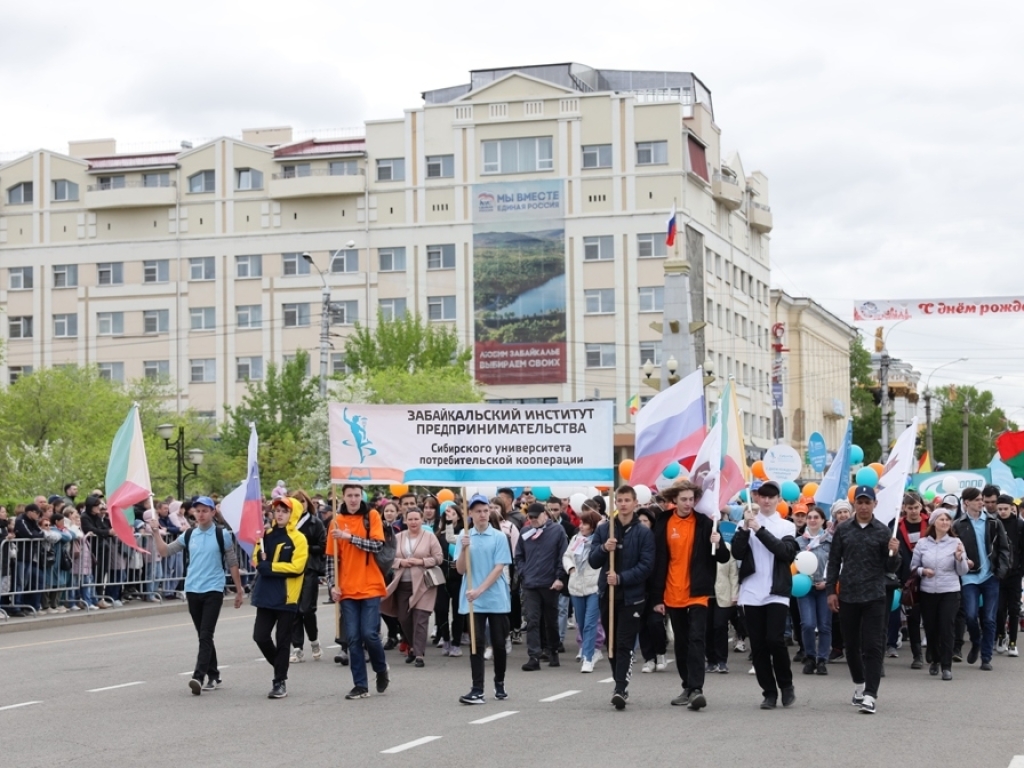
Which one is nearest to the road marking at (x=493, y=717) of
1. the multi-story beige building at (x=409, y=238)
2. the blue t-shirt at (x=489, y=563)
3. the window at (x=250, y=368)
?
the blue t-shirt at (x=489, y=563)

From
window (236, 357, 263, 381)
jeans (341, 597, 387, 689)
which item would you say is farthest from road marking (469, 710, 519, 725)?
window (236, 357, 263, 381)

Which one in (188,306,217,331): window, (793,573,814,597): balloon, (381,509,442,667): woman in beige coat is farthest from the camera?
(188,306,217,331): window

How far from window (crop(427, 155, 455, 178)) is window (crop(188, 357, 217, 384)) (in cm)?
1487

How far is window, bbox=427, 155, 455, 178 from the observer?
81.3 meters

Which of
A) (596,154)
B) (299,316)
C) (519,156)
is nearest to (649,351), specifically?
(596,154)

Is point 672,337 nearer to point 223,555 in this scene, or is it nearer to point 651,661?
point 651,661

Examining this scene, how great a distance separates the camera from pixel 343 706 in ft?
44.8

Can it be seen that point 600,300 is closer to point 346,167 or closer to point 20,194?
point 346,167

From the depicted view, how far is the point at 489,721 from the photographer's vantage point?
12.6m

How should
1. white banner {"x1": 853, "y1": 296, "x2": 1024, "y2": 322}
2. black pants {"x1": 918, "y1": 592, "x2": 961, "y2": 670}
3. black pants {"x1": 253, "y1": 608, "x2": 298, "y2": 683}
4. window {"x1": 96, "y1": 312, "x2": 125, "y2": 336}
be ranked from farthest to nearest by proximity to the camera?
window {"x1": 96, "y1": 312, "x2": 125, "y2": 336} < white banner {"x1": 853, "y1": 296, "x2": 1024, "y2": 322} < black pants {"x1": 918, "y1": 592, "x2": 961, "y2": 670} < black pants {"x1": 253, "y1": 608, "x2": 298, "y2": 683}

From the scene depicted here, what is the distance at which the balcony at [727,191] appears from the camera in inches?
3393

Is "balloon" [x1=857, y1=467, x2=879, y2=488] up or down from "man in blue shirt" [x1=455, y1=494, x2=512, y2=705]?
up

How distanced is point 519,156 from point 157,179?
63.0 ft

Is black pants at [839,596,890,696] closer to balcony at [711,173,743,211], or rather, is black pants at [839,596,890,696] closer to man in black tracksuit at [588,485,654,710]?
man in black tracksuit at [588,485,654,710]
